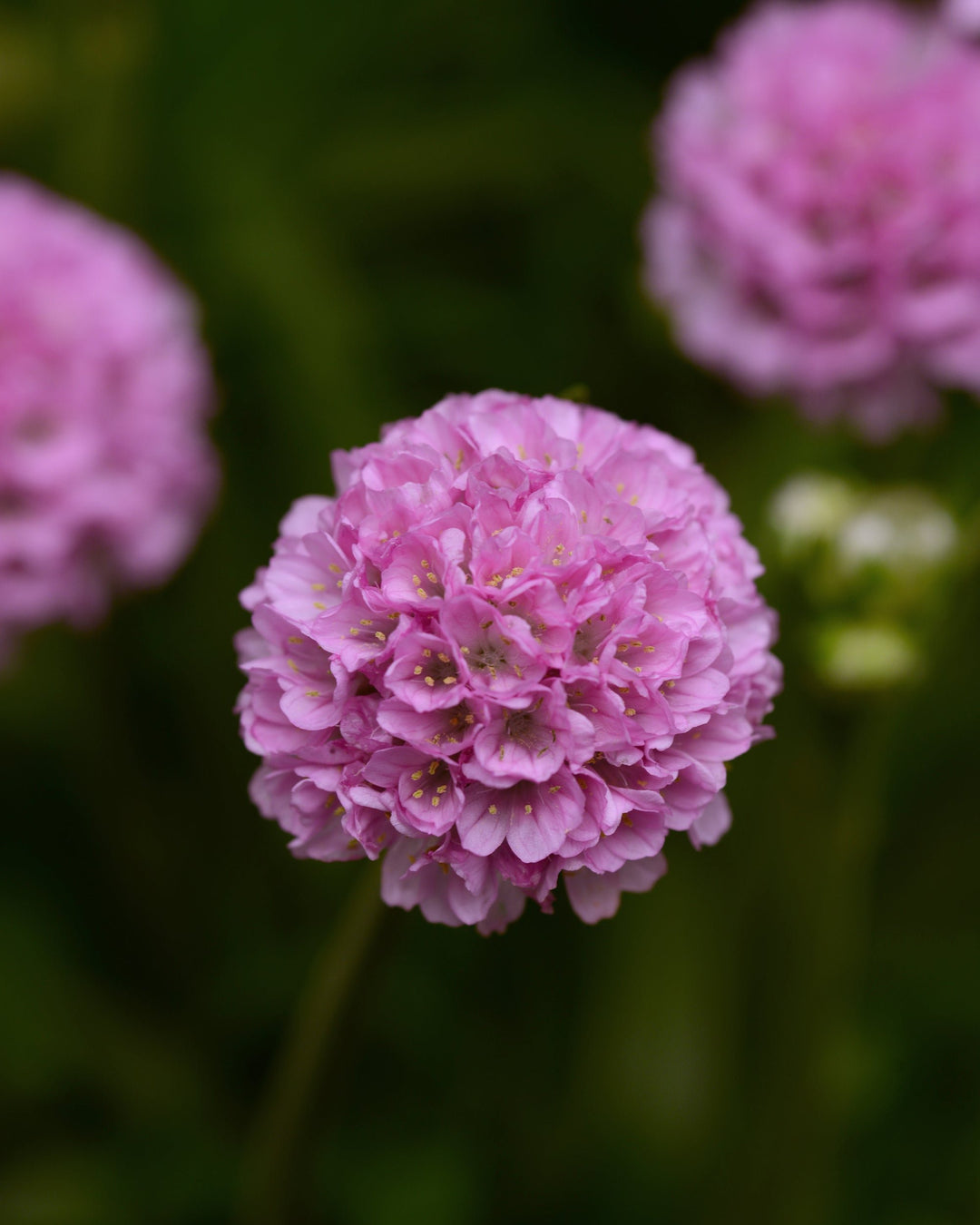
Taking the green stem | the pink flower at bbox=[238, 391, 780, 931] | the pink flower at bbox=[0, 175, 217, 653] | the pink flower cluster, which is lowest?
the green stem

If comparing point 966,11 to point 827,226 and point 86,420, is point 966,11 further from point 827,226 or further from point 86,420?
point 86,420

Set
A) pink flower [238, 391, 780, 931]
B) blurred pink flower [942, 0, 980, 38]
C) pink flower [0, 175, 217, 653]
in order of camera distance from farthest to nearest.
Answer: pink flower [0, 175, 217, 653]
blurred pink flower [942, 0, 980, 38]
pink flower [238, 391, 780, 931]

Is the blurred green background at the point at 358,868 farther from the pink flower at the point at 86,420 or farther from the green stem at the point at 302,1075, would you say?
the green stem at the point at 302,1075

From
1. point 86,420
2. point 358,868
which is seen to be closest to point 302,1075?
point 358,868

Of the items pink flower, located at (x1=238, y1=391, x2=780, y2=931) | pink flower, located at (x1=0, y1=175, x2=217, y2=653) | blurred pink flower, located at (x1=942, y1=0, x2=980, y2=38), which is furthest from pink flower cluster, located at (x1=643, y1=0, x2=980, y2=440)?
pink flower, located at (x1=238, y1=391, x2=780, y2=931)

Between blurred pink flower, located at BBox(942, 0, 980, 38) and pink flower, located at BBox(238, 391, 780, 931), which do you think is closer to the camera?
pink flower, located at BBox(238, 391, 780, 931)

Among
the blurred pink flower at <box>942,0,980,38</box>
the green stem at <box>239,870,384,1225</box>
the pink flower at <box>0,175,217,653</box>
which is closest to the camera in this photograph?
the green stem at <box>239,870,384,1225</box>

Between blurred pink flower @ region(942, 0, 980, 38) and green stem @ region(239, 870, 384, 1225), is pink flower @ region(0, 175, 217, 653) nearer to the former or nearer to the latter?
green stem @ region(239, 870, 384, 1225)

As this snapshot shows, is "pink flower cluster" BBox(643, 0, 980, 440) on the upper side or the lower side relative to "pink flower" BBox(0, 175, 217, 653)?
upper
